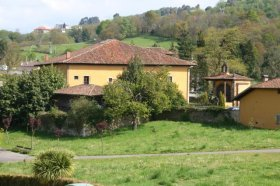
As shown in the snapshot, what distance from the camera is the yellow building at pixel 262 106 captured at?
43781 mm

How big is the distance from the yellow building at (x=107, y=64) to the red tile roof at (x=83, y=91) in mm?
5513

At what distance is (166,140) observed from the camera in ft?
127

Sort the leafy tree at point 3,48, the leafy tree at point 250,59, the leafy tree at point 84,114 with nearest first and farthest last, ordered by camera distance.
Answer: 1. the leafy tree at point 84,114
2. the leafy tree at point 250,59
3. the leafy tree at point 3,48

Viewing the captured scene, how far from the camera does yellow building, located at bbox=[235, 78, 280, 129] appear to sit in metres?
43.8

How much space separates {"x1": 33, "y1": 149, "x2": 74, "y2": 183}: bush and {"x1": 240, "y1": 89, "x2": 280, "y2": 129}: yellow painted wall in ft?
89.3

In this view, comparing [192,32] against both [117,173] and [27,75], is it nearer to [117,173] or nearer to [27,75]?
[27,75]

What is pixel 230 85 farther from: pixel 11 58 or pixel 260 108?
pixel 11 58

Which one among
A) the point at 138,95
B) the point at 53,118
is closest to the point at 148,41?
the point at 53,118

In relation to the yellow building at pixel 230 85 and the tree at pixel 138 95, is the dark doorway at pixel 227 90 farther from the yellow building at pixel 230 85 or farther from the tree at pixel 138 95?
the tree at pixel 138 95

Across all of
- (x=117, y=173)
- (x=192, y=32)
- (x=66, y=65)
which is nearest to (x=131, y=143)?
(x=117, y=173)

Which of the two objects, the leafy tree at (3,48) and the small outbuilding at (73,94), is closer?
the small outbuilding at (73,94)

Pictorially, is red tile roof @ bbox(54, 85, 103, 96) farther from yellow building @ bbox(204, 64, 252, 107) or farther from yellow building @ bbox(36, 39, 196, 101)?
yellow building @ bbox(204, 64, 252, 107)

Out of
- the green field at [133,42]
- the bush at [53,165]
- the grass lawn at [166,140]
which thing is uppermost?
the green field at [133,42]

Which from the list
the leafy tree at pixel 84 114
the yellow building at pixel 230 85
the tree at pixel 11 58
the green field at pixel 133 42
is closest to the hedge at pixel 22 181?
the leafy tree at pixel 84 114
